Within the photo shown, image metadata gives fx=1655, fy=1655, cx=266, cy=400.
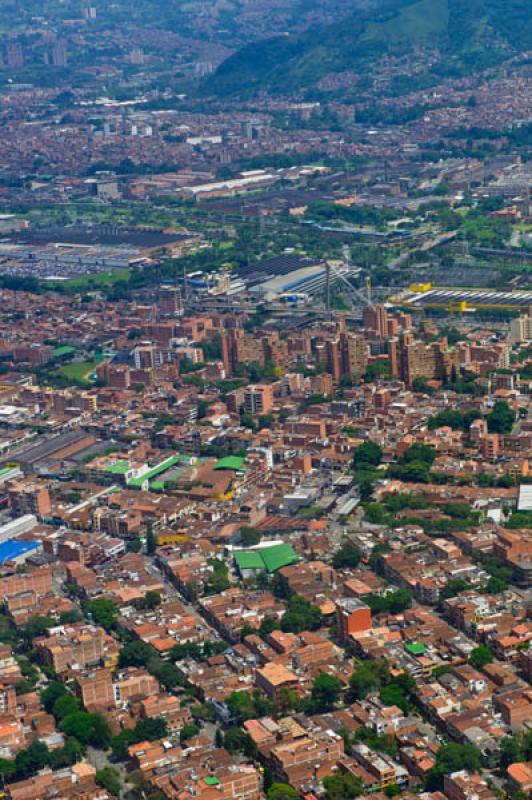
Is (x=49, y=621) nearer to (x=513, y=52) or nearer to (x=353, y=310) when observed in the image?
(x=353, y=310)

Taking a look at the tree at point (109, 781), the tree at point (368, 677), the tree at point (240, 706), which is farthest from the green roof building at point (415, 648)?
the tree at point (109, 781)

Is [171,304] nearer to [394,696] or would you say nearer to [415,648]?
[415,648]

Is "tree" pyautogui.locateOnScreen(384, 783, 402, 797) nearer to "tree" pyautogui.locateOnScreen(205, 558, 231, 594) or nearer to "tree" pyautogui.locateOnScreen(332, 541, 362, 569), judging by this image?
"tree" pyautogui.locateOnScreen(205, 558, 231, 594)

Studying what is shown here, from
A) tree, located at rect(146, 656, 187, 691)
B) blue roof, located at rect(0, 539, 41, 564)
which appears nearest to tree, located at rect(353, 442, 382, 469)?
blue roof, located at rect(0, 539, 41, 564)

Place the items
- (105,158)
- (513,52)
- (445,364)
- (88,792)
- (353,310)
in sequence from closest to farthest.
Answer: (88,792) < (445,364) < (353,310) < (105,158) < (513,52)

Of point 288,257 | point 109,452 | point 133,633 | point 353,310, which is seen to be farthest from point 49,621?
point 288,257

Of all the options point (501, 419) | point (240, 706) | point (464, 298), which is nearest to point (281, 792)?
point (240, 706)

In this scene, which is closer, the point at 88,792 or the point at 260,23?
the point at 88,792
